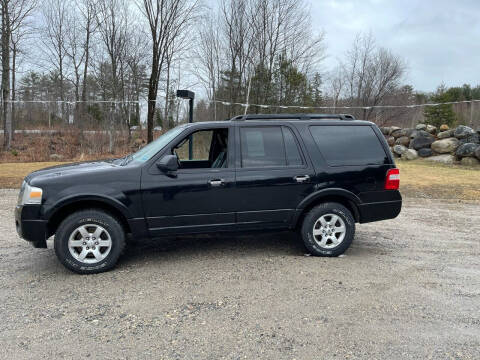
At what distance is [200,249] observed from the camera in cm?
501

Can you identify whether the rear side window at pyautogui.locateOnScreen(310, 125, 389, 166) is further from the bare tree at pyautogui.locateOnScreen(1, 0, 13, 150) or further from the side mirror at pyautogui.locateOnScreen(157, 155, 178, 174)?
the bare tree at pyautogui.locateOnScreen(1, 0, 13, 150)

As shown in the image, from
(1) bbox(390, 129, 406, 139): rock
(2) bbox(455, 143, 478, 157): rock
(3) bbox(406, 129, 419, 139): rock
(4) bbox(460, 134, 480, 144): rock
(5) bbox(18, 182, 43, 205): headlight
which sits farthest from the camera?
(1) bbox(390, 129, 406, 139): rock

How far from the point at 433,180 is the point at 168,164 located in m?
10.6

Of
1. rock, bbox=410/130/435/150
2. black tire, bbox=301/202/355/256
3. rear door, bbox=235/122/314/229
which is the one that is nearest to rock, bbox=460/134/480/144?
rock, bbox=410/130/435/150

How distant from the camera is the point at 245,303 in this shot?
11.2 ft

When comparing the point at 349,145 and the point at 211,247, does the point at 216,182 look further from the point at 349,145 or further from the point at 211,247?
the point at 349,145

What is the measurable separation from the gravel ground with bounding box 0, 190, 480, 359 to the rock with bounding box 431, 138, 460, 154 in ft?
45.5

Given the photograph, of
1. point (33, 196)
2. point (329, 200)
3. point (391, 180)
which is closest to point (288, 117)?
point (329, 200)

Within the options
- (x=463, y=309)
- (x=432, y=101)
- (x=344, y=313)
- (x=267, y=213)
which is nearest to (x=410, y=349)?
(x=344, y=313)

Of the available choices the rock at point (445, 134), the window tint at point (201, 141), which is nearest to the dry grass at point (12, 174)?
the window tint at point (201, 141)

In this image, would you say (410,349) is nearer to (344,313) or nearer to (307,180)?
(344,313)

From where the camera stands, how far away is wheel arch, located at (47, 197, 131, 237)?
400 centimetres

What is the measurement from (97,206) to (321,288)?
276 cm

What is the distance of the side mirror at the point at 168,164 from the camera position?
411 cm
